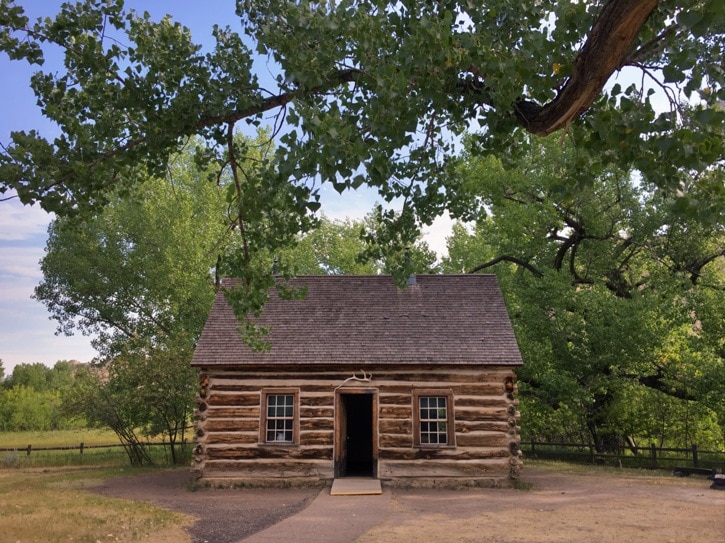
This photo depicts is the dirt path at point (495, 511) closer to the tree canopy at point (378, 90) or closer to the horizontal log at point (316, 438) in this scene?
the horizontal log at point (316, 438)

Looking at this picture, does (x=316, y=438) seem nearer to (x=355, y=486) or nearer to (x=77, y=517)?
(x=355, y=486)

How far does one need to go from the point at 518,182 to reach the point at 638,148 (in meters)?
17.5

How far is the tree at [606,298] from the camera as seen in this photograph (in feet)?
62.1

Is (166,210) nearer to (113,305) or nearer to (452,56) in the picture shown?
(113,305)

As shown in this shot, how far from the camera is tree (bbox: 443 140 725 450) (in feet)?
62.1

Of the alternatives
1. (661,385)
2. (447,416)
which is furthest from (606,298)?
(447,416)

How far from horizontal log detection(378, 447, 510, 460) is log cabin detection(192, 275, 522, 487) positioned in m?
0.03

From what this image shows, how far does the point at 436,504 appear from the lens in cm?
1273

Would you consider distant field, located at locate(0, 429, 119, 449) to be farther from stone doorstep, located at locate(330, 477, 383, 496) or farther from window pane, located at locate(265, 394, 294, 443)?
stone doorstep, located at locate(330, 477, 383, 496)

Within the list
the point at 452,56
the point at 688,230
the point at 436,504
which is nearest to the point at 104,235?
the point at 436,504

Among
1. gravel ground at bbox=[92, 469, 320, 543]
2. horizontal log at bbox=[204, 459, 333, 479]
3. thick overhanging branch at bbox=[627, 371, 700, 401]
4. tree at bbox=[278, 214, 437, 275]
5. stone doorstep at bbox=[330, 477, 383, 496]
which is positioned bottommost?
gravel ground at bbox=[92, 469, 320, 543]

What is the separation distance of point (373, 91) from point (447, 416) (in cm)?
1121

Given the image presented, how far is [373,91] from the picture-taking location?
582cm

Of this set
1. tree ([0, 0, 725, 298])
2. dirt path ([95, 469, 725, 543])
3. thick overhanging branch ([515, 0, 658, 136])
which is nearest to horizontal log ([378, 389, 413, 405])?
dirt path ([95, 469, 725, 543])
